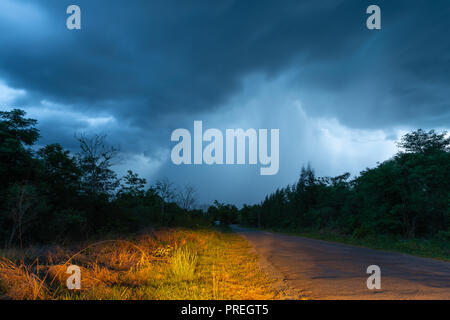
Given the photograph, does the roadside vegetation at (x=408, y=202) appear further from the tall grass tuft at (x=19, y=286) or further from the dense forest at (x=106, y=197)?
the tall grass tuft at (x=19, y=286)

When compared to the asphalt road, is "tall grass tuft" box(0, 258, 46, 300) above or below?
above

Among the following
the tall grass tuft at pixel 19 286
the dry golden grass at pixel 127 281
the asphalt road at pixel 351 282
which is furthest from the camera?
the asphalt road at pixel 351 282

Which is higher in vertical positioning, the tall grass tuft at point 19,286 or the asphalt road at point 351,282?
the tall grass tuft at point 19,286

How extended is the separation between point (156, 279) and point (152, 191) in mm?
29741

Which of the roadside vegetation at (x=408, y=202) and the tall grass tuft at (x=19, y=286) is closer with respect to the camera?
the tall grass tuft at (x=19, y=286)

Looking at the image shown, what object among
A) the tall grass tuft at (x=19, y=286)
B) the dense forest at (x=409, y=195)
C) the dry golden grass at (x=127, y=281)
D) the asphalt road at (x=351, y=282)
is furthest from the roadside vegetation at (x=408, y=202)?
the tall grass tuft at (x=19, y=286)

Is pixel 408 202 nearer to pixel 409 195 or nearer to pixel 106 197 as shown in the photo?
pixel 409 195

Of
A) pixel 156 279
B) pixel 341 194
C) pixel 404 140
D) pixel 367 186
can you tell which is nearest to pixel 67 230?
pixel 156 279

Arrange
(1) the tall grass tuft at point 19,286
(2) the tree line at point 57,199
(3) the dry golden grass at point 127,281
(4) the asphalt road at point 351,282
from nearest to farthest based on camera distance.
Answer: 1. (1) the tall grass tuft at point 19,286
2. (3) the dry golden grass at point 127,281
3. (4) the asphalt road at point 351,282
4. (2) the tree line at point 57,199

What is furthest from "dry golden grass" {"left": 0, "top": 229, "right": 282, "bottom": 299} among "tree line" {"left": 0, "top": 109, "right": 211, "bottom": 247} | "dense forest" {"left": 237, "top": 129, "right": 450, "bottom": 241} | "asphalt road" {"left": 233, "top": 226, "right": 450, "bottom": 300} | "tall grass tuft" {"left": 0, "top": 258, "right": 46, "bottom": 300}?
"dense forest" {"left": 237, "top": 129, "right": 450, "bottom": 241}

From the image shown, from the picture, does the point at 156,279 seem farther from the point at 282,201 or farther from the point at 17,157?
the point at 282,201

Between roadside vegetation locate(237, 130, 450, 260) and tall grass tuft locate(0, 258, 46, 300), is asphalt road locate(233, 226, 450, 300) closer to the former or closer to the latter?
tall grass tuft locate(0, 258, 46, 300)

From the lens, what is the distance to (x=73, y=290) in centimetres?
467

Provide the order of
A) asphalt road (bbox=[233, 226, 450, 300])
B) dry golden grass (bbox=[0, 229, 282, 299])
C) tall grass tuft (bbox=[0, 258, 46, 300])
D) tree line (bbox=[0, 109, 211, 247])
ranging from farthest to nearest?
tree line (bbox=[0, 109, 211, 247]) → asphalt road (bbox=[233, 226, 450, 300]) → dry golden grass (bbox=[0, 229, 282, 299]) → tall grass tuft (bbox=[0, 258, 46, 300])
